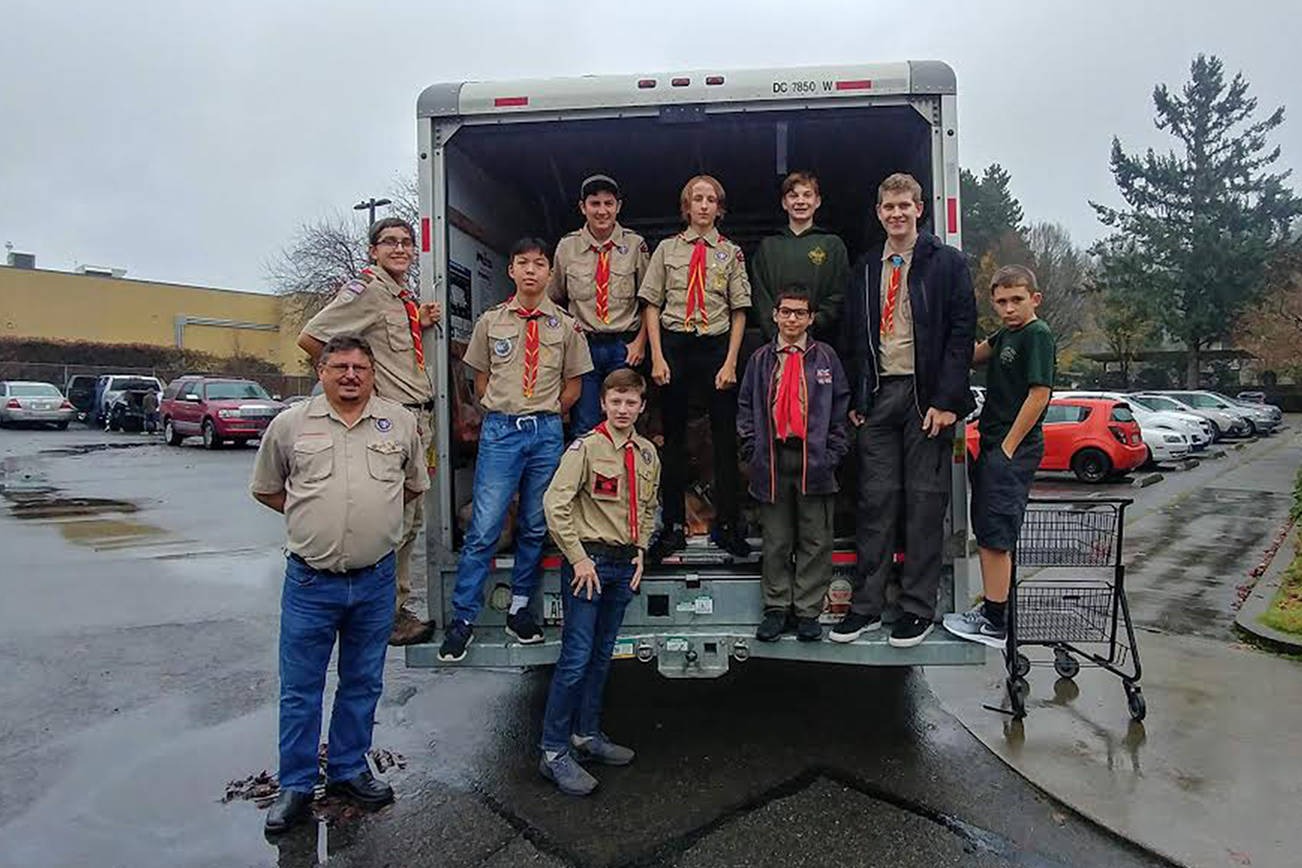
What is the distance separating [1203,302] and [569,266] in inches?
1784

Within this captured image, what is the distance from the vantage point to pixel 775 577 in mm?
4250

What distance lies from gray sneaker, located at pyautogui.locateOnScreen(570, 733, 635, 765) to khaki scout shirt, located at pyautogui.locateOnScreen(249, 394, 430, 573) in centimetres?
134

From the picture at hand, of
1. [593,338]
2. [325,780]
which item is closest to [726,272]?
[593,338]

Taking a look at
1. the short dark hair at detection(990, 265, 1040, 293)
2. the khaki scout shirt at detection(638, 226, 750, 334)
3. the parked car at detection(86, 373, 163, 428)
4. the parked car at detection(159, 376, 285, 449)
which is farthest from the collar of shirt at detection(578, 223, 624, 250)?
the parked car at detection(86, 373, 163, 428)

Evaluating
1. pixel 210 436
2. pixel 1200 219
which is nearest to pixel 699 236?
pixel 210 436

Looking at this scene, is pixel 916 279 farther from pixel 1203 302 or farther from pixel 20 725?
pixel 1203 302

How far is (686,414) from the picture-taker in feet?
15.9

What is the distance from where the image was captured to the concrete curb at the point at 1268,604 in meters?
6.36

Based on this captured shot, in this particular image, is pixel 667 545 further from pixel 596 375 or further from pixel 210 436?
pixel 210 436

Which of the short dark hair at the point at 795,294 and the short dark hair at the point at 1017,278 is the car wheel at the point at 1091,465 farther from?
the short dark hair at the point at 795,294

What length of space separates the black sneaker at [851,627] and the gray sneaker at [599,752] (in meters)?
1.12

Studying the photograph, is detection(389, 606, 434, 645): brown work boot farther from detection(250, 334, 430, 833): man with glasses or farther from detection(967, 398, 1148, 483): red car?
detection(967, 398, 1148, 483): red car

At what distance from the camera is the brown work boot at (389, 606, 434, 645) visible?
173 inches

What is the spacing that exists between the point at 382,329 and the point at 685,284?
145cm
